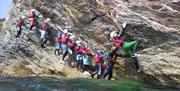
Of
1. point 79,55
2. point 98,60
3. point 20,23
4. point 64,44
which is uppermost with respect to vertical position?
point 20,23

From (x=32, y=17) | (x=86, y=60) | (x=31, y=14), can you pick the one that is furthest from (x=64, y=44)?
(x=31, y=14)

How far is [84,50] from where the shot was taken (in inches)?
974

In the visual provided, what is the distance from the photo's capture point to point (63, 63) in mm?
24797

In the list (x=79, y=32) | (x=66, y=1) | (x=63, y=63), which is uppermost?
(x=66, y=1)

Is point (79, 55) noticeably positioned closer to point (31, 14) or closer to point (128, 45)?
point (128, 45)

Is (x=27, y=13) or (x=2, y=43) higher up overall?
(x=27, y=13)

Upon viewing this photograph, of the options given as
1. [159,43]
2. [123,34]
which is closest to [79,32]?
[123,34]

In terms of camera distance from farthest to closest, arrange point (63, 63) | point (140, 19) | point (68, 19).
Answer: point (68, 19) → point (63, 63) → point (140, 19)

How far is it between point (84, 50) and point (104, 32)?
64.0 inches

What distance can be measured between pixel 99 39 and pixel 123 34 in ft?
8.09

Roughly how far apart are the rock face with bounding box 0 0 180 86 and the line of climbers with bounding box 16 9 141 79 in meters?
0.46

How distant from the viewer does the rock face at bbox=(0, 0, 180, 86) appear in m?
21.1

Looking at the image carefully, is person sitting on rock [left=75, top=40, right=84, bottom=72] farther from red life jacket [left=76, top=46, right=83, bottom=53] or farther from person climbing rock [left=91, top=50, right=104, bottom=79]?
person climbing rock [left=91, top=50, right=104, bottom=79]

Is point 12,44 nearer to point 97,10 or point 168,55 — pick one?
point 97,10
